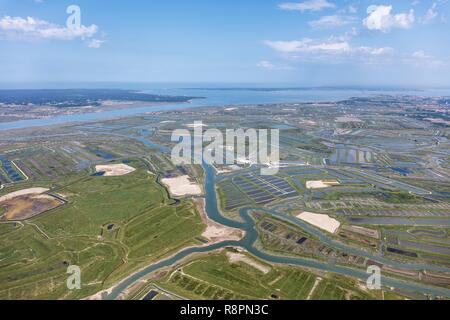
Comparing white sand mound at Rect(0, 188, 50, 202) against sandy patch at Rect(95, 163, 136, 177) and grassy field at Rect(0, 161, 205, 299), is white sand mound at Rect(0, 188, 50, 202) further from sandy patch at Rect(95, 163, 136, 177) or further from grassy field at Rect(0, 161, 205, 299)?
sandy patch at Rect(95, 163, 136, 177)

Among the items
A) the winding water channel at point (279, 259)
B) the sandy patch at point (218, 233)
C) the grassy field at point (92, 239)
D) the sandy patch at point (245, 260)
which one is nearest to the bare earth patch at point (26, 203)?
the grassy field at point (92, 239)

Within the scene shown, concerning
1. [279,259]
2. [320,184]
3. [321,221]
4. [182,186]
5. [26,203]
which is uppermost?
[320,184]

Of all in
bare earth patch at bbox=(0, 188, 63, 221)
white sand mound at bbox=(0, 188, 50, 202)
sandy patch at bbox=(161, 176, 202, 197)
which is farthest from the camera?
sandy patch at bbox=(161, 176, 202, 197)

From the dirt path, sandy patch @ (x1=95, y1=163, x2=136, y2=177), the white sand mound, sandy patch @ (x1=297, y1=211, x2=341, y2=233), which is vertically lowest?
the dirt path

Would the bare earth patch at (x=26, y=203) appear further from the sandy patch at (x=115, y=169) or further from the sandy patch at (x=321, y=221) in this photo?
the sandy patch at (x=321, y=221)

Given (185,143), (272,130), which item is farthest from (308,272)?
(272,130)

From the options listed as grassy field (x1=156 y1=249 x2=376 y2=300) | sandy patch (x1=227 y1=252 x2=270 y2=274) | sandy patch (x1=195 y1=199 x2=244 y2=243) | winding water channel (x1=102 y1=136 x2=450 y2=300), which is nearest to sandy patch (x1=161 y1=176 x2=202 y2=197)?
winding water channel (x1=102 y1=136 x2=450 y2=300)

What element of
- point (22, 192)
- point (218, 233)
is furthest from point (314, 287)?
point (22, 192)

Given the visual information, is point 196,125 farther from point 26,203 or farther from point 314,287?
point 314,287
